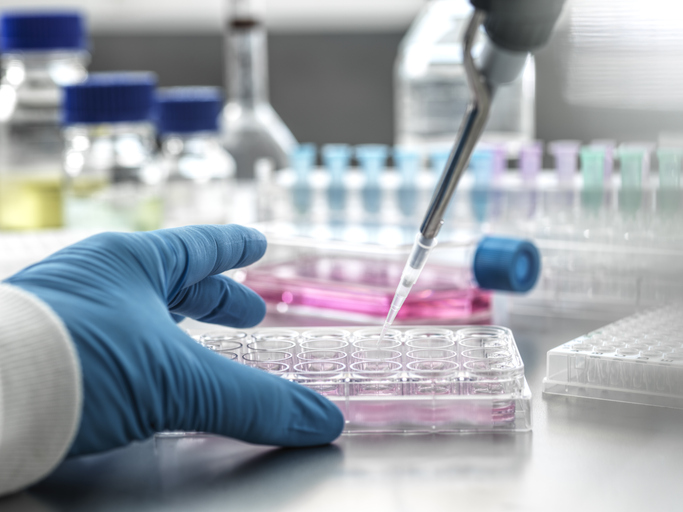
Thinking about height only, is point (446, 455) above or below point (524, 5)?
below

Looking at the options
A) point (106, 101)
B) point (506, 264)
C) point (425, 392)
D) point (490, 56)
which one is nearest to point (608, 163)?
point (506, 264)

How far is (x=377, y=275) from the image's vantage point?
1131 mm

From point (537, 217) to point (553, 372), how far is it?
1.49ft

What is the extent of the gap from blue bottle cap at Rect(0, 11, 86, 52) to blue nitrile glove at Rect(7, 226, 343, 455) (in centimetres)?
98

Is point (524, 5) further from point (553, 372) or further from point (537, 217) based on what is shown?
point (537, 217)

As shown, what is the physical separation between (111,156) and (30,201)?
0.21 metres

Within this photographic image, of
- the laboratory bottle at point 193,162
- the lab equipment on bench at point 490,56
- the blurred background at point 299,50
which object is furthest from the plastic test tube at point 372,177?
the blurred background at point 299,50

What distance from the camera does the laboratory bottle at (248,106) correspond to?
6.36ft

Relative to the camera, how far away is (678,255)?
951 millimetres

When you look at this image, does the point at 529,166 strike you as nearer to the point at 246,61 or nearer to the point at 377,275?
the point at 377,275

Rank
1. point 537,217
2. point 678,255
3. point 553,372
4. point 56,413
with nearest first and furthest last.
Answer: point 56,413 → point 553,372 → point 678,255 → point 537,217

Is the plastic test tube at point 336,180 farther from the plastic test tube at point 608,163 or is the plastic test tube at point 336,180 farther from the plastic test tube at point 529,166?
the plastic test tube at point 608,163

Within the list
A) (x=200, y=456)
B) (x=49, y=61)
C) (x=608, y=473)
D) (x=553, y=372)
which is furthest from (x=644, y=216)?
(x=49, y=61)

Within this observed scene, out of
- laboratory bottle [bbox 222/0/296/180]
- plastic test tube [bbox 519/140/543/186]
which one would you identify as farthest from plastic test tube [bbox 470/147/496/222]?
laboratory bottle [bbox 222/0/296/180]
